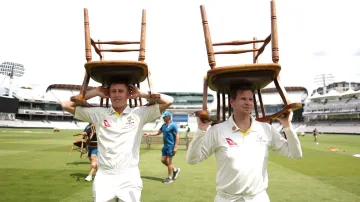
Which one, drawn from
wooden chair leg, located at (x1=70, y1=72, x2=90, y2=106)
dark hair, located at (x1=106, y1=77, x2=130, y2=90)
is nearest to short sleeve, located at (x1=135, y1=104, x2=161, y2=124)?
dark hair, located at (x1=106, y1=77, x2=130, y2=90)

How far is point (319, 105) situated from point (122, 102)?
84242 mm

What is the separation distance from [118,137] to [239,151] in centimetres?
146

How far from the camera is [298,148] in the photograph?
287 cm

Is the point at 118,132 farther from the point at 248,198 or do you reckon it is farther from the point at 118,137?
the point at 248,198

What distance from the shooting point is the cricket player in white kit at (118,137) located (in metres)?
3.23

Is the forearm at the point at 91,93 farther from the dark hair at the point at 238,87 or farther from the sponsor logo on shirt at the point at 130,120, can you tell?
the dark hair at the point at 238,87

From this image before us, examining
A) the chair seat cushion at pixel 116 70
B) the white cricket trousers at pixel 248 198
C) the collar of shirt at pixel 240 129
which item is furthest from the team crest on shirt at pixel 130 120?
the white cricket trousers at pixel 248 198

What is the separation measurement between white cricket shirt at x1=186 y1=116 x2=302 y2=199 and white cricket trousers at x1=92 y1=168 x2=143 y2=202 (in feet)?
2.79

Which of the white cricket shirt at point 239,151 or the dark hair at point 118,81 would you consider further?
the dark hair at point 118,81

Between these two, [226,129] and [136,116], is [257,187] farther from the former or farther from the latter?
[136,116]

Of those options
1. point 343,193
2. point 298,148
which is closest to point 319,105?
point 343,193

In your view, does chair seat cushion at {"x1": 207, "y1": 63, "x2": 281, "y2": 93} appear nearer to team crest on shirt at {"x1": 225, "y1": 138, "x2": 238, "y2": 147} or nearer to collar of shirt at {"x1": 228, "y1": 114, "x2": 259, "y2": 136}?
collar of shirt at {"x1": 228, "y1": 114, "x2": 259, "y2": 136}

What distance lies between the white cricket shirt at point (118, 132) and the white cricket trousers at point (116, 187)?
6cm

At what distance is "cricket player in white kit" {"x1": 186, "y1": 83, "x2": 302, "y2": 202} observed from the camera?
2.68 m
